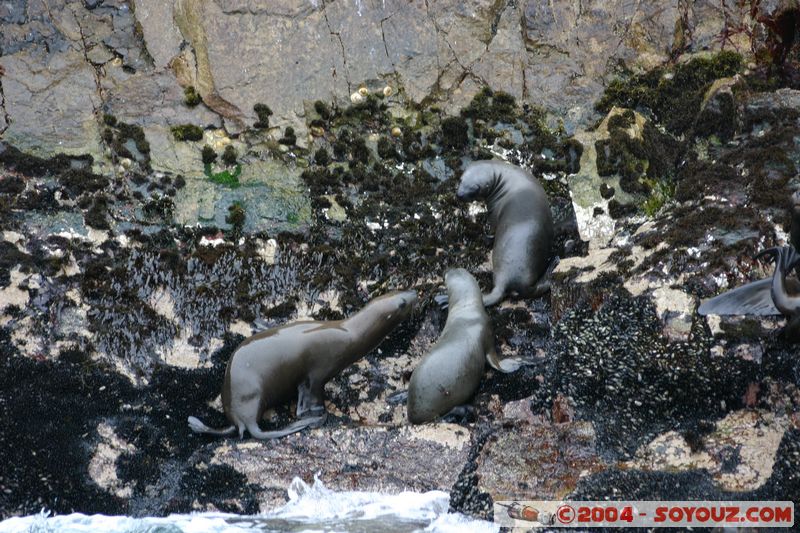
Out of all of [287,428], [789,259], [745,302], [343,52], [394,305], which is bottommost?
[287,428]

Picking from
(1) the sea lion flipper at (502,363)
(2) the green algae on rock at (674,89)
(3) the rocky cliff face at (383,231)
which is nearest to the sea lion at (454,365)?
(1) the sea lion flipper at (502,363)

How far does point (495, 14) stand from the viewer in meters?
9.68

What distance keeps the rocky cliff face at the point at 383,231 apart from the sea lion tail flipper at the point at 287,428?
0.41ft

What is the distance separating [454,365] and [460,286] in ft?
3.38

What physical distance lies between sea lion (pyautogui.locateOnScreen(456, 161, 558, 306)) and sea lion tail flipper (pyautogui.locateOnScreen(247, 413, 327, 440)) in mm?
1832

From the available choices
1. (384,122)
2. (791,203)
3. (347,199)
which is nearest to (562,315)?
(791,203)

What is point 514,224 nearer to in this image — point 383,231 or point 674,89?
point 383,231

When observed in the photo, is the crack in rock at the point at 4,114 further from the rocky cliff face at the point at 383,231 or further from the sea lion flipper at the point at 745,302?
the sea lion flipper at the point at 745,302

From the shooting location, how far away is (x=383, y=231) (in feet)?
27.0

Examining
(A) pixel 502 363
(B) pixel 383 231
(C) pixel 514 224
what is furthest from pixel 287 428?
(C) pixel 514 224

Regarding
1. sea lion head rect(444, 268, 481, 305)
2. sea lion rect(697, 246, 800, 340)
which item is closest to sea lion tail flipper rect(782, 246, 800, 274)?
sea lion rect(697, 246, 800, 340)

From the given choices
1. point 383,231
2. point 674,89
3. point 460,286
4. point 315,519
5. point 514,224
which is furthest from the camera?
point 674,89

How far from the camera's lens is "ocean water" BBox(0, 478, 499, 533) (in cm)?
573

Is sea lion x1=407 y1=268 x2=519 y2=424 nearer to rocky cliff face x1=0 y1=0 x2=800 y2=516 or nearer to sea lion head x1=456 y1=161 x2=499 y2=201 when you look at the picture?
rocky cliff face x1=0 y1=0 x2=800 y2=516
